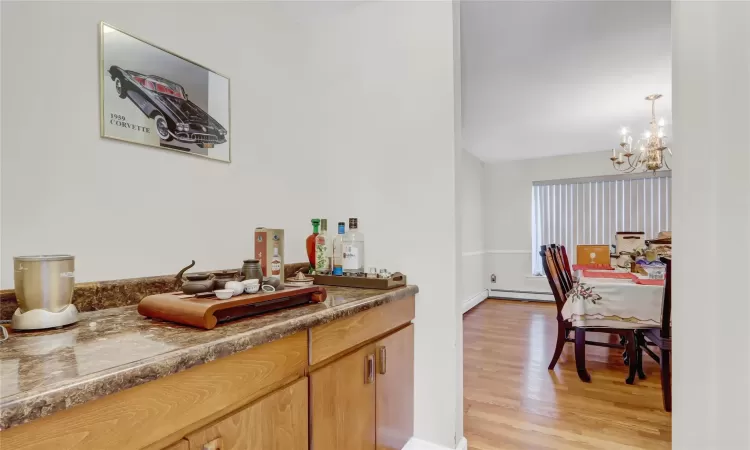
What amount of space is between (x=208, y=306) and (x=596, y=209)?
612cm

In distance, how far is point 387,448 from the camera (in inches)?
57.6

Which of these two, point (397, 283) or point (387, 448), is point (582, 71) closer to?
point (397, 283)

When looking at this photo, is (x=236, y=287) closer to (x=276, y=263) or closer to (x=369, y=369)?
(x=276, y=263)

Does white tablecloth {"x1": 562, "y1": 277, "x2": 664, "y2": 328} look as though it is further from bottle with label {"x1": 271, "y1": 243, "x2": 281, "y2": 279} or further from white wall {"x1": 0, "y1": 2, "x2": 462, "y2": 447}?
bottle with label {"x1": 271, "y1": 243, "x2": 281, "y2": 279}

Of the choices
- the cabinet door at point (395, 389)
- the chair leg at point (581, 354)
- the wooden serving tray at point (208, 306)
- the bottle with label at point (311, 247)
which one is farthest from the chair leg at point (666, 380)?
the wooden serving tray at point (208, 306)

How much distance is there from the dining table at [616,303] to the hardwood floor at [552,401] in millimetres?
460

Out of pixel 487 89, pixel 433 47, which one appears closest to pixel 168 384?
pixel 433 47

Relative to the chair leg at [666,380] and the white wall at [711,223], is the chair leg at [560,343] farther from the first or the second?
the white wall at [711,223]

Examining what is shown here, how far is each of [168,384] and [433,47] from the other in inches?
66.4

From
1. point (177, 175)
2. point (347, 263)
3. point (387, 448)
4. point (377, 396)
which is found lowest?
point (387, 448)

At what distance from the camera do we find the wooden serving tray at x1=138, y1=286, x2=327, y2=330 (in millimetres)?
886

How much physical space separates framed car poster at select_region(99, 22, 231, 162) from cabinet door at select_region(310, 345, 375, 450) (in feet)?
3.36

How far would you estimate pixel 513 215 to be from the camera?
6.16 meters

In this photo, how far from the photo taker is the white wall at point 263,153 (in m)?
1.05
